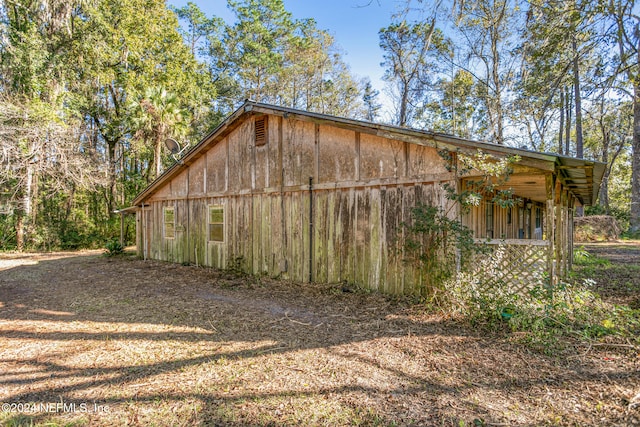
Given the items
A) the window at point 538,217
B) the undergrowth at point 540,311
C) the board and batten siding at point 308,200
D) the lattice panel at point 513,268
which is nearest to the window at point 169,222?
the board and batten siding at point 308,200

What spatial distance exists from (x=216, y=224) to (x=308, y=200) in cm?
387

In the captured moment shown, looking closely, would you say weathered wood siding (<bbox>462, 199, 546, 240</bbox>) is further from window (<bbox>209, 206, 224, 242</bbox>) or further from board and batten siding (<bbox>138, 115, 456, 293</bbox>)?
window (<bbox>209, 206, 224, 242</bbox>)

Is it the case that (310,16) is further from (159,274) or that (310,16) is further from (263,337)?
(263,337)

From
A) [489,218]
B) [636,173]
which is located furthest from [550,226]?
[636,173]

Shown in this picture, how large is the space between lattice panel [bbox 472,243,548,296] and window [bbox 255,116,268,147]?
6249 millimetres

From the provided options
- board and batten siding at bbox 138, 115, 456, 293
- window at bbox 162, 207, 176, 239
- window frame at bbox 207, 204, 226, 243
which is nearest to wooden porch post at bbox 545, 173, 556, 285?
board and batten siding at bbox 138, 115, 456, 293

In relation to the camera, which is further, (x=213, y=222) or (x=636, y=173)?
(x=636, y=173)

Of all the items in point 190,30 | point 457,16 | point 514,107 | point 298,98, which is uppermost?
point 190,30

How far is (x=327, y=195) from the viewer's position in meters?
7.81

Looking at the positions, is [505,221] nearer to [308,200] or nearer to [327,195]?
[327,195]

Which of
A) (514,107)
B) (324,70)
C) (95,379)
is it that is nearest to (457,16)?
(95,379)

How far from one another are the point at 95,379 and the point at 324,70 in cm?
2769

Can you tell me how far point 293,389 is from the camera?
3242 millimetres

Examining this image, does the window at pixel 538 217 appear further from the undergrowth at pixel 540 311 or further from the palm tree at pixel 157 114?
the palm tree at pixel 157 114
